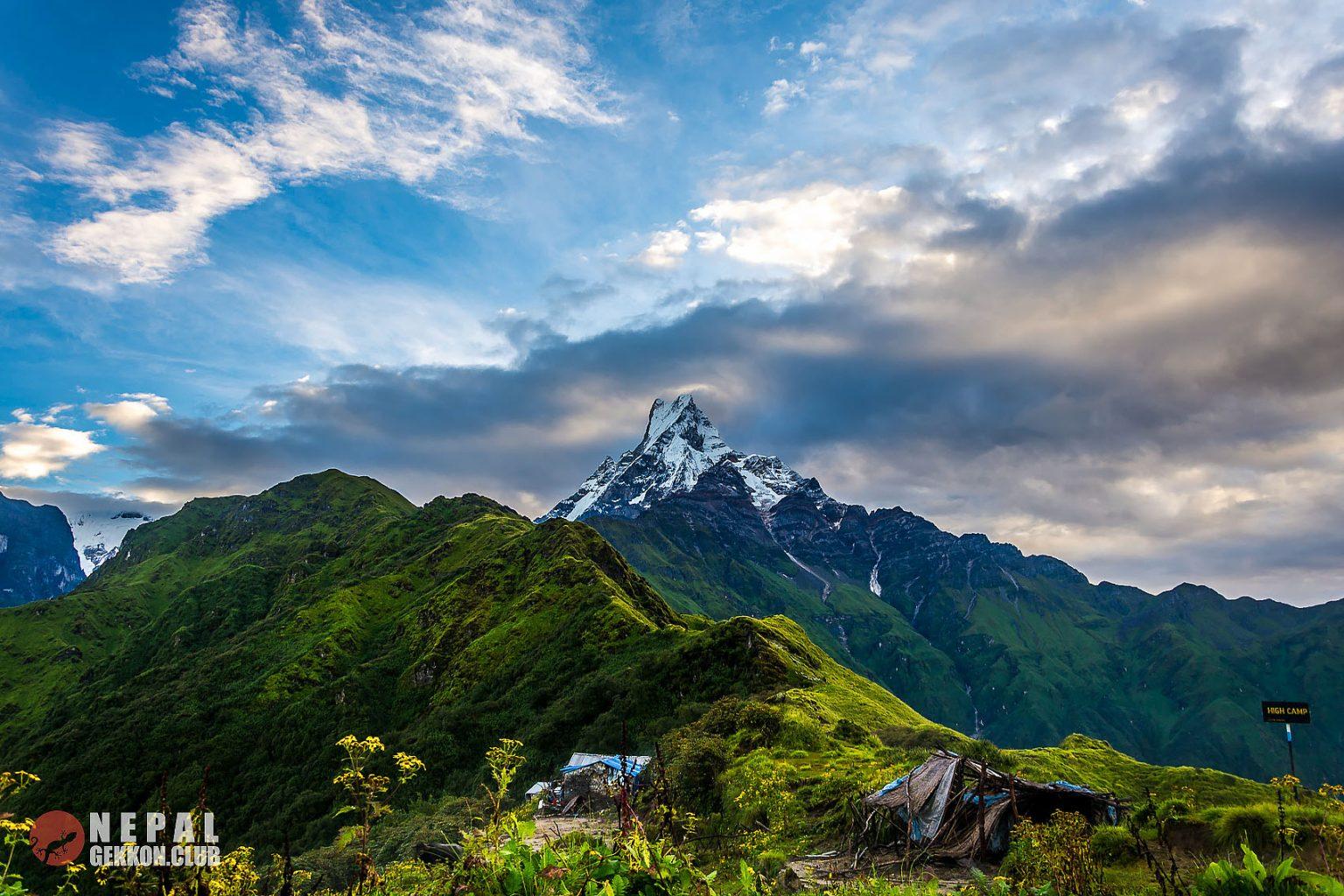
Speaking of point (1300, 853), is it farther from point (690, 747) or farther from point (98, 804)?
point (98, 804)

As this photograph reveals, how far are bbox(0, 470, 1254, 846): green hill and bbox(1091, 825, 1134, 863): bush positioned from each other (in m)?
20.5

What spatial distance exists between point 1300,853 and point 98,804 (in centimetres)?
15723

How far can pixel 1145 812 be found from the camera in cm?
1730

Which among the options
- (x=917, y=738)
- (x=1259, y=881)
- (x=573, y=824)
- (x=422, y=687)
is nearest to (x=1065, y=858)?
(x=1259, y=881)

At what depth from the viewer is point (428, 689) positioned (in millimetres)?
123375

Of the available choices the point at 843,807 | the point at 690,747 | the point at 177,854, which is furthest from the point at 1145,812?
the point at 690,747

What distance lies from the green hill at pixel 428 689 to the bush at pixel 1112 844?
2047 centimetres

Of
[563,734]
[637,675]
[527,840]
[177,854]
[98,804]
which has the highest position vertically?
→ [177,854]

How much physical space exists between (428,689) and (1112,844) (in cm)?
12496

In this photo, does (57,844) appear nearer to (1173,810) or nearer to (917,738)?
(1173,810)

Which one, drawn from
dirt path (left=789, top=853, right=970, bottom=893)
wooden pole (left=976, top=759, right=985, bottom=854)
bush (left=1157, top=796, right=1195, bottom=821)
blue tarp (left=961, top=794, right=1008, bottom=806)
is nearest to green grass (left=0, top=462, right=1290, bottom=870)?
dirt path (left=789, top=853, right=970, bottom=893)

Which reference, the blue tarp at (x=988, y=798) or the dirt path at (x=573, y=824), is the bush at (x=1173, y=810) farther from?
the dirt path at (x=573, y=824)

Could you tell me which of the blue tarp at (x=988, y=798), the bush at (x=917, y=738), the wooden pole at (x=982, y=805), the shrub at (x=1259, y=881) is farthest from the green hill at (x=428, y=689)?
the shrub at (x=1259, y=881)

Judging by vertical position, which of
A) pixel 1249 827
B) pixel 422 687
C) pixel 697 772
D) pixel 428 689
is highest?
pixel 1249 827
